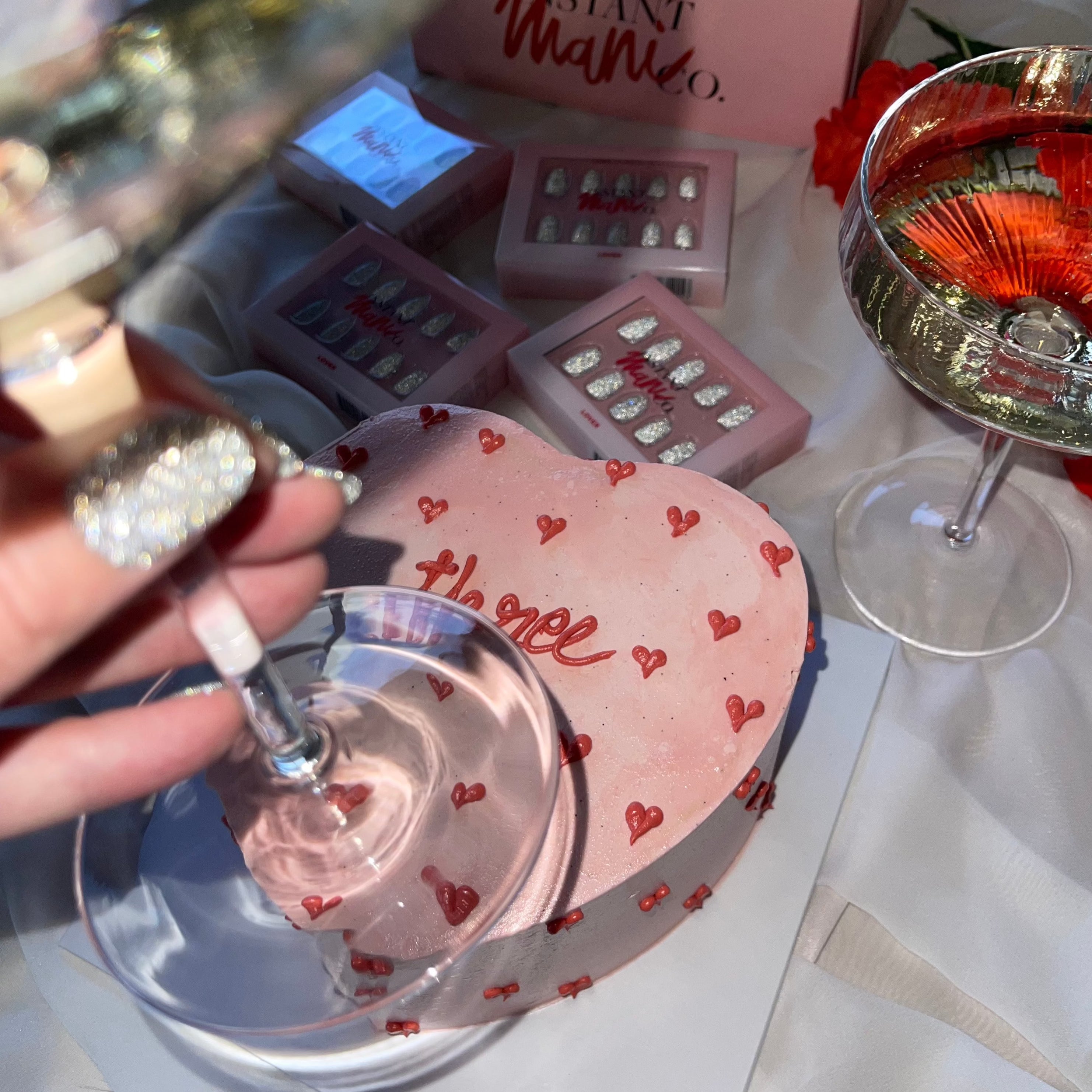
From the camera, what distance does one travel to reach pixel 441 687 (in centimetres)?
43

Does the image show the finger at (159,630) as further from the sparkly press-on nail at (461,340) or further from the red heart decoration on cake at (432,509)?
the sparkly press-on nail at (461,340)

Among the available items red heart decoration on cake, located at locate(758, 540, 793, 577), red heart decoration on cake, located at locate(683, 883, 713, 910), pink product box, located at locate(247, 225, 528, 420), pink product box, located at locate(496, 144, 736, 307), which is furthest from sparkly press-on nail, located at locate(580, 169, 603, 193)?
red heart decoration on cake, located at locate(683, 883, 713, 910)

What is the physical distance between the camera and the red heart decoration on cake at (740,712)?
0.40 meters

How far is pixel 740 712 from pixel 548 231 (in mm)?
346

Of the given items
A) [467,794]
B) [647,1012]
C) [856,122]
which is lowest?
[647,1012]

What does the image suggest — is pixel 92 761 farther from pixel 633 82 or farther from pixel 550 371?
pixel 633 82

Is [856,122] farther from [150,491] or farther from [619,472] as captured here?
[150,491]

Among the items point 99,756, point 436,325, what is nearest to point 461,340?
point 436,325

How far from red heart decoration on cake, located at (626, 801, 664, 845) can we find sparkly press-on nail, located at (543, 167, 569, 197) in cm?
41

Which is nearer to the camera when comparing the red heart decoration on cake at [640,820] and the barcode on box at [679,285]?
the red heart decoration on cake at [640,820]

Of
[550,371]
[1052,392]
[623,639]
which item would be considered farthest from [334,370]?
[1052,392]

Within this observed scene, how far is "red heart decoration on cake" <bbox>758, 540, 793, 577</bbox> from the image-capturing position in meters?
0.43

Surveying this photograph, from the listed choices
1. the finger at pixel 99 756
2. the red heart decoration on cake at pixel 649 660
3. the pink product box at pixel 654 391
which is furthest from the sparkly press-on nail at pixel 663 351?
the finger at pixel 99 756

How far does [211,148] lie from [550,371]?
406mm
